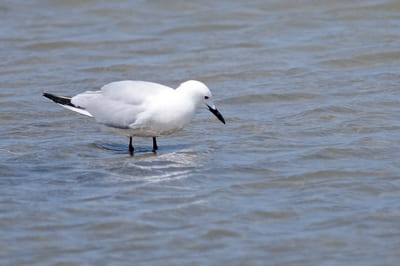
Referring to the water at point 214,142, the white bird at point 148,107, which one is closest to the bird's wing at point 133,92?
the white bird at point 148,107

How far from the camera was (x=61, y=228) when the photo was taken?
19.6 ft

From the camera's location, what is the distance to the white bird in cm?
757

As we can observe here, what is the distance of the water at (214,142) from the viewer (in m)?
5.70

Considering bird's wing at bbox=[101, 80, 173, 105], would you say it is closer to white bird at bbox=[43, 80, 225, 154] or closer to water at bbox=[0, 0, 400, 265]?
white bird at bbox=[43, 80, 225, 154]

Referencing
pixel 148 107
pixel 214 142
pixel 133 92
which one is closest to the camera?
pixel 148 107

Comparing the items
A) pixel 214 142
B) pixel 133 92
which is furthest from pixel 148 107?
pixel 214 142

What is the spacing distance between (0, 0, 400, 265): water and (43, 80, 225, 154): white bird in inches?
10.3

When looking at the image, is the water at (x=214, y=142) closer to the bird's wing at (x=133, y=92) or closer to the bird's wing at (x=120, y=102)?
the bird's wing at (x=120, y=102)

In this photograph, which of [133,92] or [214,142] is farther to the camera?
[214,142]

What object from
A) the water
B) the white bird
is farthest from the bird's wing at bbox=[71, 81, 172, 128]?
the water

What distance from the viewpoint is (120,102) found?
25.5ft

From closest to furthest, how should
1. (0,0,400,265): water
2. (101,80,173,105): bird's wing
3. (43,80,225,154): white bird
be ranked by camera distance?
(0,0,400,265): water
(43,80,225,154): white bird
(101,80,173,105): bird's wing

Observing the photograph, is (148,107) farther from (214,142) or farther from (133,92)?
(214,142)

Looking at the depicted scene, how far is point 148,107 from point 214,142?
0.86 metres
